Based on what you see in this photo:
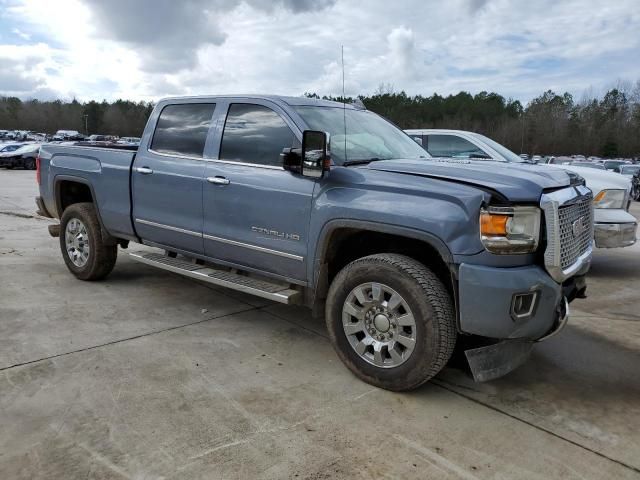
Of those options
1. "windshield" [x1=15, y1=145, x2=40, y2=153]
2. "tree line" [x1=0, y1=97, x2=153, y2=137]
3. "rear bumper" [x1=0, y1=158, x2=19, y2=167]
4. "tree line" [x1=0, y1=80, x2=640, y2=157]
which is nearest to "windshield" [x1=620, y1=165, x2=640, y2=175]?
"tree line" [x1=0, y1=80, x2=640, y2=157]

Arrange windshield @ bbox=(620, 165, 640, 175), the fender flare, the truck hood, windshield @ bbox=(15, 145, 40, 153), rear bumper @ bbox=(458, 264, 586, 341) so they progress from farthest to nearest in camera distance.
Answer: windshield @ bbox=(15, 145, 40, 153)
windshield @ bbox=(620, 165, 640, 175)
the fender flare
the truck hood
rear bumper @ bbox=(458, 264, 586, 341)

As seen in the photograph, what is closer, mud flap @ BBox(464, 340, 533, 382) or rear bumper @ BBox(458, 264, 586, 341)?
rear bumper @ BBox(458, 264, 586, 341)

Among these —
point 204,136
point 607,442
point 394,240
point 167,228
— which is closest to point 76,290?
point 167,228

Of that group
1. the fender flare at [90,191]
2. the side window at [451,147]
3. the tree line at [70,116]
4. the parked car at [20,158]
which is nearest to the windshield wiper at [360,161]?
the fender flare at [90,191]

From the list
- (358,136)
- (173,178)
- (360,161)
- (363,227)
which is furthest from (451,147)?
(363,227)

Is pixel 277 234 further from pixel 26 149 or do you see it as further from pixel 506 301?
pixel 26 149

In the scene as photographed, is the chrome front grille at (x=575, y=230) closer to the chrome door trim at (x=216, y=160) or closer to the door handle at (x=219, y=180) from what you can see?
the chrome door trim at (x=216, y=160)

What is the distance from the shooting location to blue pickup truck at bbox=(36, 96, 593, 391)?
10.5 feet

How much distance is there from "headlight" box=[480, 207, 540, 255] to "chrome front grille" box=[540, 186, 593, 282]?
4.2 inches

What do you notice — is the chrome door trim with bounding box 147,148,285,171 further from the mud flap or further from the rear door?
the mud flap

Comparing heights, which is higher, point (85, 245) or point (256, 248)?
point (256, 248)

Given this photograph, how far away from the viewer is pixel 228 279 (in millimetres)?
4453

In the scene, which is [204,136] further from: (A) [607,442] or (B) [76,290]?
(A) [607,442]

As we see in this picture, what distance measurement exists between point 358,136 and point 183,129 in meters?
1.71
